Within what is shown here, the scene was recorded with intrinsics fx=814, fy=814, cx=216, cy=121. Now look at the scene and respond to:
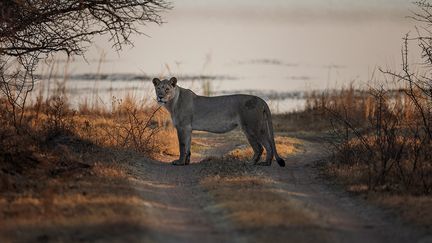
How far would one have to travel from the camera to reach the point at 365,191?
491 inches

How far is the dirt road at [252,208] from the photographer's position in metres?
9.41

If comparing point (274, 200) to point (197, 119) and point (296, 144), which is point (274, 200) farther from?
point (296, 144)

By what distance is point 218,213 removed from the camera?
10.7m

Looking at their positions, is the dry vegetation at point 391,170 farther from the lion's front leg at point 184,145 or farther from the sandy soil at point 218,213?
the lion's front leg at point 184,145

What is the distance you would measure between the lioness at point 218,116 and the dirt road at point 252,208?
0.63m

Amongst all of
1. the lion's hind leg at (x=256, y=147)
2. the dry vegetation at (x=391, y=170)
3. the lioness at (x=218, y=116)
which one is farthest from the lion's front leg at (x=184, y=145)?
the dry vegetation at (x=391, y=170)

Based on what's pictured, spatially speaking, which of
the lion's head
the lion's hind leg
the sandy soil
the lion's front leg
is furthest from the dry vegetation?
the lion's head

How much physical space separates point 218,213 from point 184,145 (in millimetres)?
5834

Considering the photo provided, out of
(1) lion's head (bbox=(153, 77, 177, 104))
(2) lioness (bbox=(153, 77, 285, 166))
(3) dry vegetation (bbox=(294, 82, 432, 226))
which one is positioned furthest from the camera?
(1) lion's head (bbox=(153, 77, 177, 104))

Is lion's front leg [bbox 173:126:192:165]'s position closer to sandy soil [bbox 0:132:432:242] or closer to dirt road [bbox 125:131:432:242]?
dirt road [bbox 125:131:432:242]

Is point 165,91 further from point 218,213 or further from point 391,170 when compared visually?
point 218,213

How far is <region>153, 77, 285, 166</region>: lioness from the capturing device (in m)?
16.1

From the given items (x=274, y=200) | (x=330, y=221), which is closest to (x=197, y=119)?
(x=274, y=200)

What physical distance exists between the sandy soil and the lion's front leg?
1.57m
